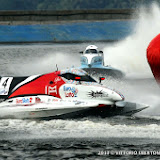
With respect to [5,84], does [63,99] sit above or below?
below

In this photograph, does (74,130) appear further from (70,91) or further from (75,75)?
(75,75)

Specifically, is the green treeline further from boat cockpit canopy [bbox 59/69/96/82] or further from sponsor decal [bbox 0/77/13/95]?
boat cockpit canopy [bbox 59/69/96/82]

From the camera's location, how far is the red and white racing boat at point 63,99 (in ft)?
52.7

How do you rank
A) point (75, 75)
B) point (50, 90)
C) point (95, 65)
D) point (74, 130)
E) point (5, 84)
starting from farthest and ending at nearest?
point (95, 65) < point (5, 84) < point (75, 75) < point (50, 90) < point (74, 130)

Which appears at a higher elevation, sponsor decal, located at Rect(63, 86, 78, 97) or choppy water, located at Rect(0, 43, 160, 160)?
sponsor decal, located at Rect(63, 86, 78, 97)

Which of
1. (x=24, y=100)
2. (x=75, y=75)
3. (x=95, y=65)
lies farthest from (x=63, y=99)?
(x=95, y=65)

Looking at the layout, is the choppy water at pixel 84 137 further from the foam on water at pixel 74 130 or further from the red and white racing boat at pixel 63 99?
the red and white racing boat at pixel 63 99

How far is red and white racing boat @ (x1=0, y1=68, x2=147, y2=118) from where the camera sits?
16.1 metres

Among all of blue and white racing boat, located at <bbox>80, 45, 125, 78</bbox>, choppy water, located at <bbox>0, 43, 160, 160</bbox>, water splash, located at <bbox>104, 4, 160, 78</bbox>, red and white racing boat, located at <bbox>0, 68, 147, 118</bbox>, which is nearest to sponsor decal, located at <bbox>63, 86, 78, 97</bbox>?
red and white racing boat, located at <bbox>0, 68, 147, 118</bbox>

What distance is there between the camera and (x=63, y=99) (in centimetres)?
1633

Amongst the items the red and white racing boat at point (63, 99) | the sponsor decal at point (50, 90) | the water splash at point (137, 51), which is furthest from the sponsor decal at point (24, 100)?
the water splash at point (137, 51)

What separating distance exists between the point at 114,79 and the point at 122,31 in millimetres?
25900

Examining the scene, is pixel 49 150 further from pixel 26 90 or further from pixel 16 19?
pixel 16 19

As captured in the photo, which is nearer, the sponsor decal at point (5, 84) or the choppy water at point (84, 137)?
the choppy water at point (84, 137)
